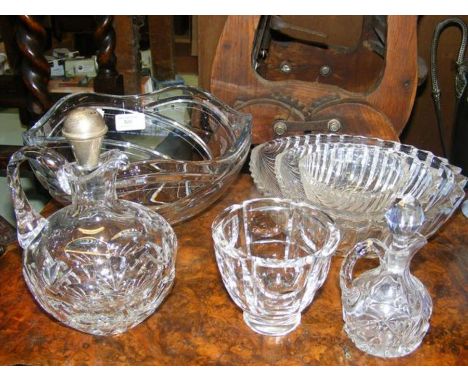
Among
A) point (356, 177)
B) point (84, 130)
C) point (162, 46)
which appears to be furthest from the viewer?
point (162, 46)

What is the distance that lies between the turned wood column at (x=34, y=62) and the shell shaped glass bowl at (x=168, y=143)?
0.29 feet

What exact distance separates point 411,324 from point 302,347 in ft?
0.32

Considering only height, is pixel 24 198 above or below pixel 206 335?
above

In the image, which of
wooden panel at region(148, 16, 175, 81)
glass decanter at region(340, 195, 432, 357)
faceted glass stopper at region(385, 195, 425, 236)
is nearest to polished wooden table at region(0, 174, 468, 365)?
glass decanter at region(340, 195, 432, 357)

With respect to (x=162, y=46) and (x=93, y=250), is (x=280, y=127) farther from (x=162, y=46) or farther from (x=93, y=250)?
(x=162, y=46)

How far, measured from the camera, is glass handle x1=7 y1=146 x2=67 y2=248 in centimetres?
46

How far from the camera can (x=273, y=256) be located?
55 cm

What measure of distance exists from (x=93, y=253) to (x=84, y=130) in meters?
0.12

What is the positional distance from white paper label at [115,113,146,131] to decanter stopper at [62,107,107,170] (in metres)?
0.26

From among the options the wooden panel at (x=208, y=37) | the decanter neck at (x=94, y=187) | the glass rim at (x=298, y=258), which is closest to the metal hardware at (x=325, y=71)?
the wooden panel at (x=208, y=37)

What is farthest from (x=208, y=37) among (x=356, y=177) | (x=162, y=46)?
(x=162, y=46)

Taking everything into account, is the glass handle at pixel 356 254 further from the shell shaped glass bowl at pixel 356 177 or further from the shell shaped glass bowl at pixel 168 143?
the shell shaped glass bowl at pixel 168 143

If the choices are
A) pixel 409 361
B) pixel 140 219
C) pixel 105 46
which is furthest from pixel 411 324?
pixel 105 46
